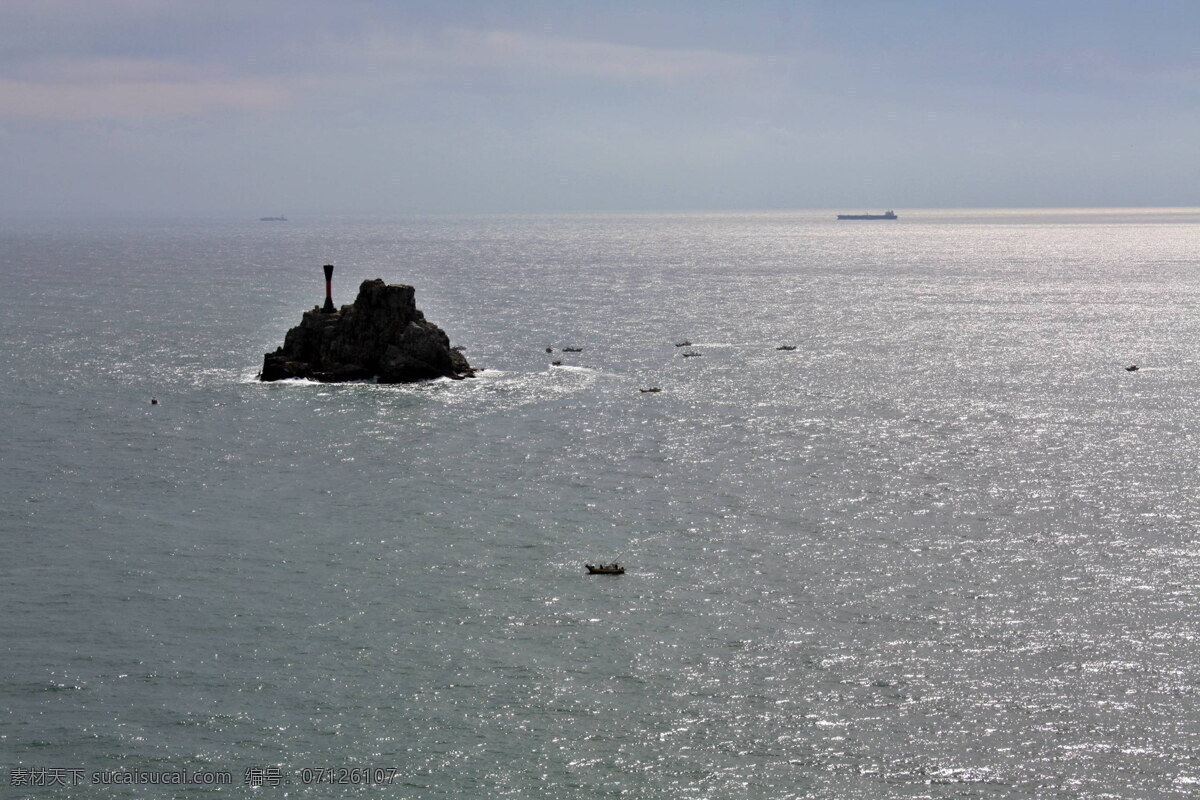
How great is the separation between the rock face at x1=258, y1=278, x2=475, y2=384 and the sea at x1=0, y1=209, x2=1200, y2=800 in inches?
126

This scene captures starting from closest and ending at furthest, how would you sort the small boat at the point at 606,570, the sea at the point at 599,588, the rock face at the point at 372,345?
the sea at the point at 599,588, the small boat at the point at 606,570, the rock face at the point at 372,345

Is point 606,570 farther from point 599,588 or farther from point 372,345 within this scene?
Result: point 372,345

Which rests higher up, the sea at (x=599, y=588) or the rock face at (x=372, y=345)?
the rock face at (x=372, y=345)

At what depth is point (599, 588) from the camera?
44.0 m

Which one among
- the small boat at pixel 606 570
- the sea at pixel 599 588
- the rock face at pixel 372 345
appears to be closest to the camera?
the sea at pixel 599 588

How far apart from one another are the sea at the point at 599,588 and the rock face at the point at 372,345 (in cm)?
321

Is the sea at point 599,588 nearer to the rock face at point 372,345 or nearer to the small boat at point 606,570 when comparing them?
the small boat at point 606,570

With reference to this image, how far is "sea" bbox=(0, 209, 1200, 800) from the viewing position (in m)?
31.5

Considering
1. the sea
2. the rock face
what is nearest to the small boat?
the sea

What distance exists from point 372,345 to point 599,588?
173 ft

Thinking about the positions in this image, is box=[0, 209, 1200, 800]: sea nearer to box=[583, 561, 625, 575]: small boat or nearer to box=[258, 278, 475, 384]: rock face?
box=[583, 561, 625, 575]: small boat

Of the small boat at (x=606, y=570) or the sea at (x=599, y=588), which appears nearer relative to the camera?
the sea at (x=599, y=588)

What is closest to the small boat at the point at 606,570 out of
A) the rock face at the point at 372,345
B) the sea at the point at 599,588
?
the sea at the point at 599,588

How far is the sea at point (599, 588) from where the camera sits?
3145 cm
